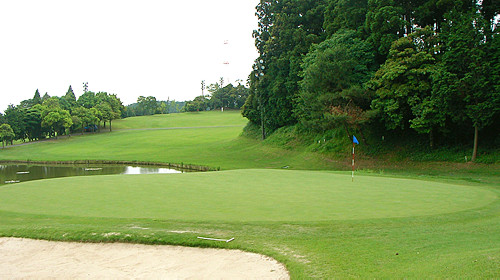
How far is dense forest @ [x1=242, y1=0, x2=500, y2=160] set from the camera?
79.0 ft

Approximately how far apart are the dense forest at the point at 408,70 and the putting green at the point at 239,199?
12267 mm

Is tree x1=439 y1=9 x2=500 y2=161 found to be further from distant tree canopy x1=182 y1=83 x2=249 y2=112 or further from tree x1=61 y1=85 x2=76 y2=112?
distant tree canopy x1=182 y1=83 x2=249 y2=112

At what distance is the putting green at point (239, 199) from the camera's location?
10328 millimetres

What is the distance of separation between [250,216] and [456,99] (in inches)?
812

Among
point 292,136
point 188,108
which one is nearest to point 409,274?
point 292,136

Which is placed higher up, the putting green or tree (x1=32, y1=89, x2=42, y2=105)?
tree (x1=32, y1=89, x2=42, y2=105)

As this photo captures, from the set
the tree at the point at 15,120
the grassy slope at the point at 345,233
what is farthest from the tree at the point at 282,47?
the tree at the point at 15,120

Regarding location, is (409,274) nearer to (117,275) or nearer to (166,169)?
(117,275)

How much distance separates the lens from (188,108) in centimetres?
13350

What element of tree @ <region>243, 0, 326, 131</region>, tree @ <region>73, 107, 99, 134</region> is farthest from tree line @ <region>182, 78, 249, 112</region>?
tree @ <region>243, 0, 326, 131</region>

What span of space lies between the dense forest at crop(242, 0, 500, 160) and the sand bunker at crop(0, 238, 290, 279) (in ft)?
73.9

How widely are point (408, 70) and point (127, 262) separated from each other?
A: 2545 centimetres

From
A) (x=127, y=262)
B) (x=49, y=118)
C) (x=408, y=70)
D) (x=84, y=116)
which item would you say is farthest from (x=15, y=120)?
(x=127, y=262)

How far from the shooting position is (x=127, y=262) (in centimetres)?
705
